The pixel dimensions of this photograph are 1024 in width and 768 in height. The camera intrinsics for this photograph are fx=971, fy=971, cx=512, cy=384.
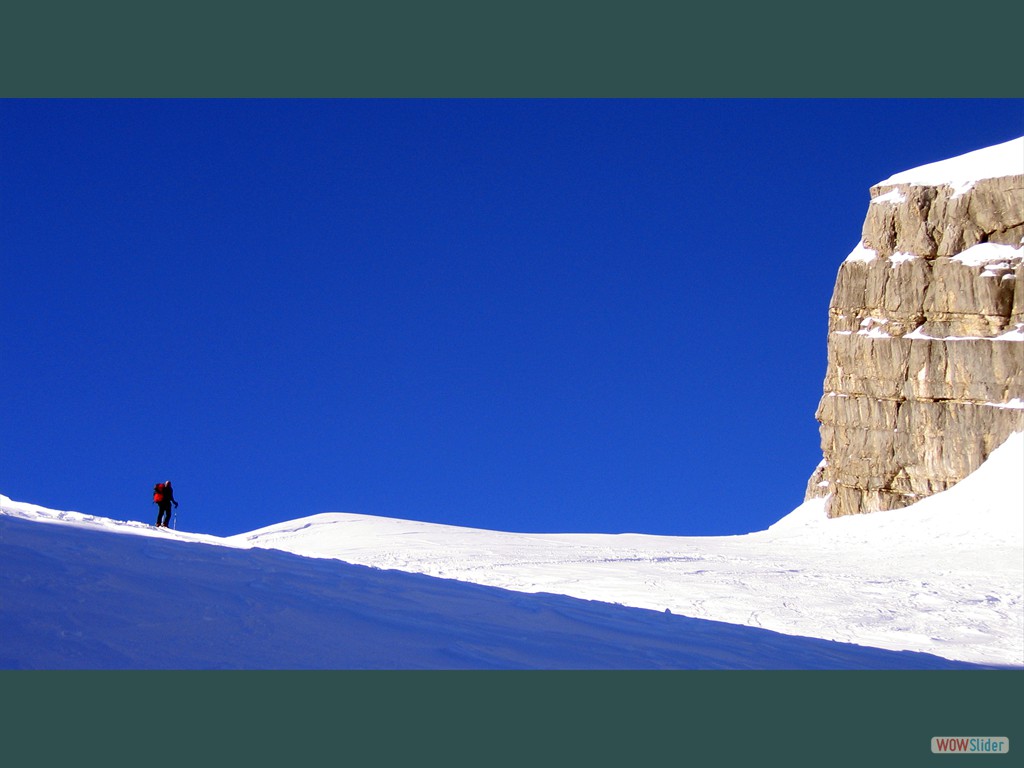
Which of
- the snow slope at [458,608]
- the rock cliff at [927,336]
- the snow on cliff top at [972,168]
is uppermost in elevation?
the snow on cliff top at [972,168]

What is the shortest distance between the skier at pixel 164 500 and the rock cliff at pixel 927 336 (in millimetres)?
31076

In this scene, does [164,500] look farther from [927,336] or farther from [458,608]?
[927,336]

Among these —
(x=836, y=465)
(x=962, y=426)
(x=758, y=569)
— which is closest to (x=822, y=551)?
(x=758, y=569)

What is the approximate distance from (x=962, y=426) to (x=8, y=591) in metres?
37.5

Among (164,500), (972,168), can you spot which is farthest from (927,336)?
(164,500)

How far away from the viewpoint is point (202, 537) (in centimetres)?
1792

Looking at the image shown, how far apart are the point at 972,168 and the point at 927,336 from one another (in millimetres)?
8114

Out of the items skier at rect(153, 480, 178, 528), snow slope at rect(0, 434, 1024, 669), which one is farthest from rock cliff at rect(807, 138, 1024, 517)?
skier at rect(153, 480, 178, 528)

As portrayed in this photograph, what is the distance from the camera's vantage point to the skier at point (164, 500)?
21.6m

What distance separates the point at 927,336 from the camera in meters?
41.9

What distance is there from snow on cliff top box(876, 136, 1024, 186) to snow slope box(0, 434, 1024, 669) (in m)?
24.2

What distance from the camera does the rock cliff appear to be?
129 feet

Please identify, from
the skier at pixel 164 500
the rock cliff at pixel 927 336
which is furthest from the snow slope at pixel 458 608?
the rock cliff at pixel 927 336

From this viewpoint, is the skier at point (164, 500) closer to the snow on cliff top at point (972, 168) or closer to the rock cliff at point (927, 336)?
the rock cliff at point (927, 336)
